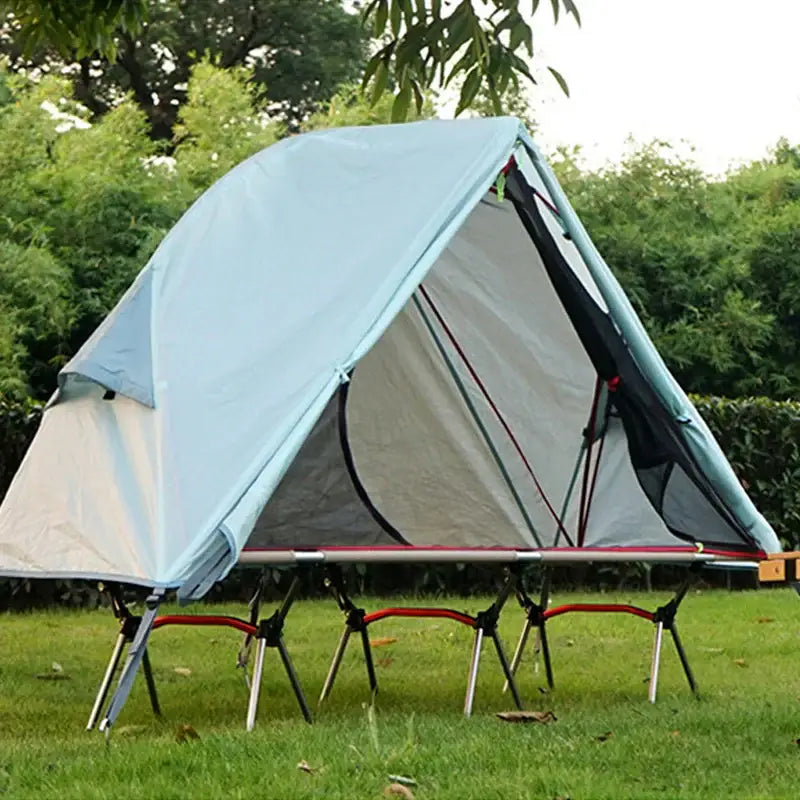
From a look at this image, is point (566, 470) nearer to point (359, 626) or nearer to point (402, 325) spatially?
point (402, 325)

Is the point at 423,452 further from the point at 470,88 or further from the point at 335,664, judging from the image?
the point at 470,88

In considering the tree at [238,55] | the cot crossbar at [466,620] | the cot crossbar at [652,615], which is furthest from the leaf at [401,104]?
the tree at [238,55]

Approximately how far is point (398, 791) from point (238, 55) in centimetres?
2241

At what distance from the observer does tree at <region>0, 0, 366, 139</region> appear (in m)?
24.4

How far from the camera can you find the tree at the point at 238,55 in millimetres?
24406

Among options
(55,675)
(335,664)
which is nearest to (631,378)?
(335,664)

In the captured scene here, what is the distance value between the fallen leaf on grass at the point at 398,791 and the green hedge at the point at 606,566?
5.82 m

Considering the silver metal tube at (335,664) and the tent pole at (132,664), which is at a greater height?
the tent pole at (132,664)

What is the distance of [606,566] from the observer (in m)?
10.4

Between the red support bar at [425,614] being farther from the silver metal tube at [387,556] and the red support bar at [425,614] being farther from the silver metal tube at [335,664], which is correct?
the silver metal tube at [335,664]

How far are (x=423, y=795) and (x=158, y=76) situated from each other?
22432 mm

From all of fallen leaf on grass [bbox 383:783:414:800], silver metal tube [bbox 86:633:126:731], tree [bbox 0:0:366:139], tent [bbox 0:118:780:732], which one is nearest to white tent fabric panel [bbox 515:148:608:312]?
tent [bbox 0:118:780:732]

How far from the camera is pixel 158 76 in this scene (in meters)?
24.8

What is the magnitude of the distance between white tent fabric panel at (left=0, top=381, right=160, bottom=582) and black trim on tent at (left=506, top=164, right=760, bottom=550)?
174cm
